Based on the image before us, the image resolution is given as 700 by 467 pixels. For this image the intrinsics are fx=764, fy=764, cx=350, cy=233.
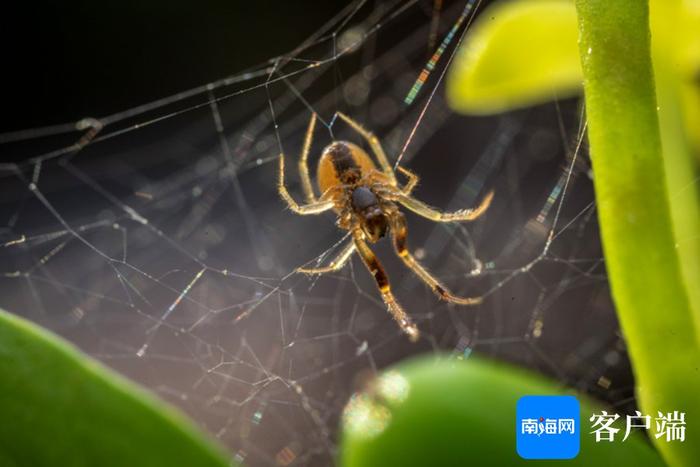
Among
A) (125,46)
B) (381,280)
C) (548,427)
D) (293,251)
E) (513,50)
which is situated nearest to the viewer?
(548,427)

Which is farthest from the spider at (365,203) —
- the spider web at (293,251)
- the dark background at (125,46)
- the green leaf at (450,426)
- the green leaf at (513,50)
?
the dark background at (125,46)

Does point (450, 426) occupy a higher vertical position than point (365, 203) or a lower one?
lower

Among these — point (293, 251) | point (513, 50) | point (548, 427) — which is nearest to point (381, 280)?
point (513, 50)

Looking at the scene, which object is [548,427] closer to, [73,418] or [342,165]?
[73,418]

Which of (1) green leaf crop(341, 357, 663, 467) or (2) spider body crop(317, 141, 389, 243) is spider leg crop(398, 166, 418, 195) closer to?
(2) spider body crop(317, 141, 389, 243)

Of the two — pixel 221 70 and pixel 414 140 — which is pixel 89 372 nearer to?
pixel 414 140

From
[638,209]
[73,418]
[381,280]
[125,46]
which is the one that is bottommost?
[73,418]

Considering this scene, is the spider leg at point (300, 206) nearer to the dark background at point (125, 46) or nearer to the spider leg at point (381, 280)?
the spider leg at point (381, 280)
